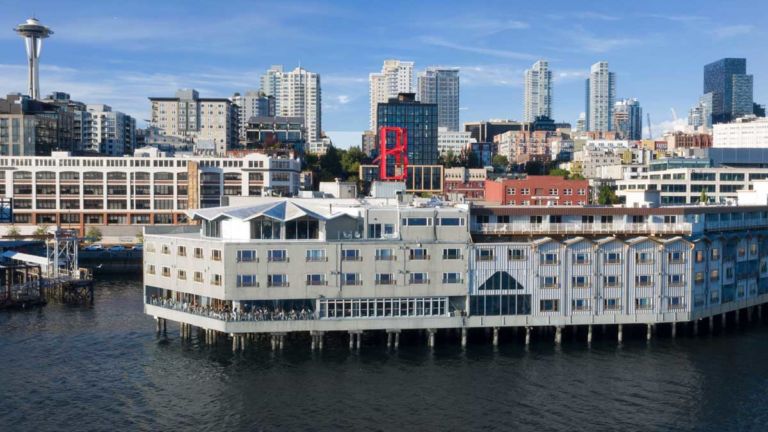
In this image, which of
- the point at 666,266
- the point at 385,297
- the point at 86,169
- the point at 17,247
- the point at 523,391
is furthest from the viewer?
the point at 86,169

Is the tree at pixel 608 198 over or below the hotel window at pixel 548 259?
over

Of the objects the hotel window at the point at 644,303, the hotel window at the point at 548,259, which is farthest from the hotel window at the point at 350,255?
the hotel window at the point at 644,303

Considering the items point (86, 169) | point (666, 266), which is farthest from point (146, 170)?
point (666, 266)

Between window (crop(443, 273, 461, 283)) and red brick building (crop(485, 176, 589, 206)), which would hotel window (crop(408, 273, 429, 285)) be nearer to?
window (crop(443, 273, 461, 283))

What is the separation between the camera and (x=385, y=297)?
2985 inches

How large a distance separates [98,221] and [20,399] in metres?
113

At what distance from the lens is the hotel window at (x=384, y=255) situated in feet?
250

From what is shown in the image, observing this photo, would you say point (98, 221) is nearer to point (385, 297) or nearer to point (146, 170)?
point (146, 170)

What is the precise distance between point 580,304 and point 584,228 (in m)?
8.38

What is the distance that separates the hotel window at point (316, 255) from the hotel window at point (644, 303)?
32.4m

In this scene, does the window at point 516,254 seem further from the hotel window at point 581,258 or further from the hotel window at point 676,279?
the hotel window at point 676,279

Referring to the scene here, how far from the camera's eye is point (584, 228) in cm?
8238

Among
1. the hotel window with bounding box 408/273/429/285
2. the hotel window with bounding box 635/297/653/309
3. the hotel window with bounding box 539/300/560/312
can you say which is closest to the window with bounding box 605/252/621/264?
the hotel window with bounding box 635/297/653/309

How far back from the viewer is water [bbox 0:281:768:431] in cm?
5869
